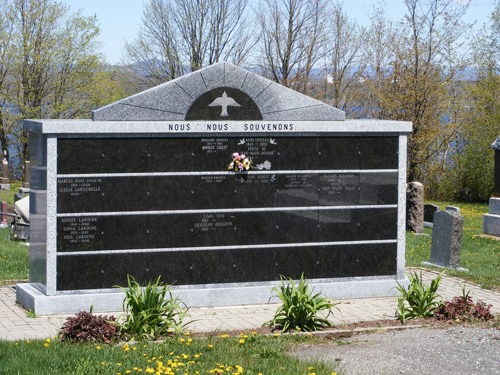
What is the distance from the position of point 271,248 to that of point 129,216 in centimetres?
219

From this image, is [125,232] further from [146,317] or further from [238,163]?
[146,317]

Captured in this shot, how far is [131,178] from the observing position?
8.69 meters

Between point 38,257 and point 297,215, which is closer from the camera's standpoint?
point 38,257

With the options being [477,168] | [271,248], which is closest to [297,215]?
[271,248]

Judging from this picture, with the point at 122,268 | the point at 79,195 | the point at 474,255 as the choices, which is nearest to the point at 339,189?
the point at 122,268

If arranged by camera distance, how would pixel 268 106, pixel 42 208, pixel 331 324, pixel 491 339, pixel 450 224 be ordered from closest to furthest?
pixel 491 339 < pixel 331 324 < pixel 42 208 < pixel 268 106 < pixel 450 224

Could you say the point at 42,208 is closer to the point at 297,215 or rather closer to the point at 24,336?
the point at 24,336

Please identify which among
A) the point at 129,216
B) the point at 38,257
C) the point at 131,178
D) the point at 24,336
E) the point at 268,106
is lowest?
the point at 24,336

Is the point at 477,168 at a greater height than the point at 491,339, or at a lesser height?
greater

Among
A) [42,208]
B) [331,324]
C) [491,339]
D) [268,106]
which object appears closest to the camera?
[491,339]

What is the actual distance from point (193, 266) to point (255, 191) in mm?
1456

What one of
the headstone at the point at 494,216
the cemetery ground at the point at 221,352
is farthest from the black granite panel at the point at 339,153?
the headstone at the point at 494,216

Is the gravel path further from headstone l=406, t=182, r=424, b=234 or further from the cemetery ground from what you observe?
headstone l=406, t=182, r=424, b=234

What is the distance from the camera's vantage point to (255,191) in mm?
9195
